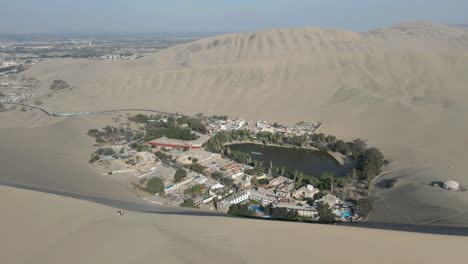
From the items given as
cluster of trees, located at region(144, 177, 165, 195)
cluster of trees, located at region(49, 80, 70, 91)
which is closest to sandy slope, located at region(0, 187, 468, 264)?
cluster of trees, located at region(144, 177, 165, 195)

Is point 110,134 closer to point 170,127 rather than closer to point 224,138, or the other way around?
point 170,127

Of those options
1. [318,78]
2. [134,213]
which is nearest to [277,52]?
[318,78]

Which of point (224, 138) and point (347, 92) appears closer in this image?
point (224, 138)

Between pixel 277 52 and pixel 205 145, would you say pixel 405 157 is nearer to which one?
pixel 205 145

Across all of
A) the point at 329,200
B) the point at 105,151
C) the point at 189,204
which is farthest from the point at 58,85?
the point at 329,200

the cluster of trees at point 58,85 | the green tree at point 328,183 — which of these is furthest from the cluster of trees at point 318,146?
the cluster of trees at point 58,85

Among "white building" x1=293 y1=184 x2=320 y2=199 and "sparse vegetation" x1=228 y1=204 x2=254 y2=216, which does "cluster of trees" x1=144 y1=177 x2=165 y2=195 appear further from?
"white building" x1=293 y1=184 x2=320 y2=199

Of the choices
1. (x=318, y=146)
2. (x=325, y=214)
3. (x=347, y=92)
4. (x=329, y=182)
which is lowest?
(x=318, y=146)
